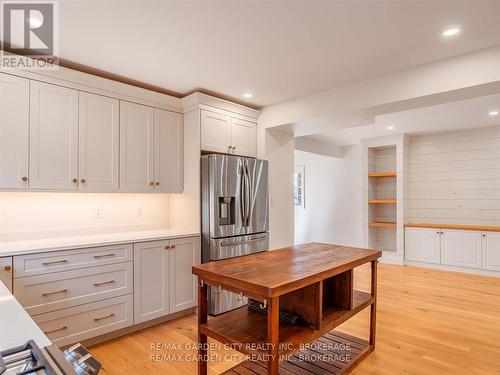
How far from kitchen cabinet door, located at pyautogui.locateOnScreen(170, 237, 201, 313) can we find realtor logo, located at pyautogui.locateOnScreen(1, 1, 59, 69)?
1994mm

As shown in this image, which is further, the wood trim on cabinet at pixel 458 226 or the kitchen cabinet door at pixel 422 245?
the kitchen cabinet door at pixel 422 245

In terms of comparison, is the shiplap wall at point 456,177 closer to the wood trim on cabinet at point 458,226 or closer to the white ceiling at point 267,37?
the wood trim on cabinet at point 458,226

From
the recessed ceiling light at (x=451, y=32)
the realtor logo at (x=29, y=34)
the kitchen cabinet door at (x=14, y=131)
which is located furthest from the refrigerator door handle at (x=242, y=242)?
the recessed ceiling light at (x=451, y=32)

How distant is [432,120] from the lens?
15.1 ft

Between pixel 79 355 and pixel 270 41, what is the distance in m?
2.24

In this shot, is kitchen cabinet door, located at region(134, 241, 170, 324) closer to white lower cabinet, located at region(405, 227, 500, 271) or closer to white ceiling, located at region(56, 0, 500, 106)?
white ceiling, located at region(56, 0, 500, 106)

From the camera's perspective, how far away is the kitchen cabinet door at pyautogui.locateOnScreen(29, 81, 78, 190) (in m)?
2.46

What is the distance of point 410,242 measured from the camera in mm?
5590

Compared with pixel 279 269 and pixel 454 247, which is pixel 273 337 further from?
pixel 454 247

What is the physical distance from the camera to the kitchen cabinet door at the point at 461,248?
4.92 metres

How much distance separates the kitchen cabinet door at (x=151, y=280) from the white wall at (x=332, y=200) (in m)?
4.75

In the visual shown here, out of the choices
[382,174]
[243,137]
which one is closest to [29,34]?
[243,137]

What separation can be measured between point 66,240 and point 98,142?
3.12ft

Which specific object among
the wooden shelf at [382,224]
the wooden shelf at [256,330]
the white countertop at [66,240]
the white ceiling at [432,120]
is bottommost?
the wooden shelf at [256,330]
